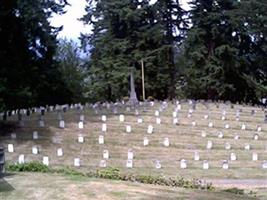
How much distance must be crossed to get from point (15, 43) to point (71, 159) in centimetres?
874

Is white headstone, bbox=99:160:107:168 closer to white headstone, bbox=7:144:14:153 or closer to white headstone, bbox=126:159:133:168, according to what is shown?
white headstone, bbox=126:159:133:168

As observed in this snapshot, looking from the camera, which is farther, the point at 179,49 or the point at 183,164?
the point at 179,49

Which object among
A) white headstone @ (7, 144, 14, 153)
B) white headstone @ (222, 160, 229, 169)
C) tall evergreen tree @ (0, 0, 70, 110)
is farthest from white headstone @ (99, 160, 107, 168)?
tall evergreen tree @ (0, 0, 70, 110)

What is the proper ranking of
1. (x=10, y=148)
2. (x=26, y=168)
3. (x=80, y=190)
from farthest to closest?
1. (x=10, y=148)
2. (x=26, y=168)
3. (x=80, y=190)

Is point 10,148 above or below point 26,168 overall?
below

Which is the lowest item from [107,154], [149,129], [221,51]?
[107,154]

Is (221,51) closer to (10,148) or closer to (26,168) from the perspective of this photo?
(10,148)

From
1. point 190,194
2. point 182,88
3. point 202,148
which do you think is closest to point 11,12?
point 202,148

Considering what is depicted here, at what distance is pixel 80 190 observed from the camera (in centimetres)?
1062

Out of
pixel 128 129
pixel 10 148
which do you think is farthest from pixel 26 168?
pixel 128 129

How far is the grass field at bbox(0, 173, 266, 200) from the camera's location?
10.2m

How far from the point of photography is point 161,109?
35.8 meters

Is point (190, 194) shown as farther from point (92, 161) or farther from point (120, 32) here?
point (120, 32)

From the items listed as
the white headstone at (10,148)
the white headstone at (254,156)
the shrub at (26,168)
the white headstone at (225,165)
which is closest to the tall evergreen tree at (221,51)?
the white headstone at (254,156)
